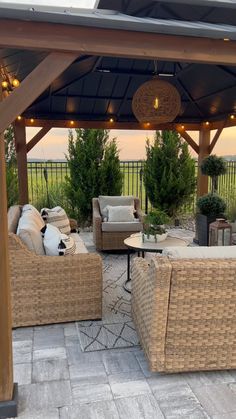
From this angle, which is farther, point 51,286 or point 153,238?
point 153,238

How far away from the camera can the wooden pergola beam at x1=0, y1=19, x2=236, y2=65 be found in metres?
1.73

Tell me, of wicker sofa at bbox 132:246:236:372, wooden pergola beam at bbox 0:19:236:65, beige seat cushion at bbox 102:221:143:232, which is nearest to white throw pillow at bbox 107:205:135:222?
beige seat cushion at bbox 102:221:143:232

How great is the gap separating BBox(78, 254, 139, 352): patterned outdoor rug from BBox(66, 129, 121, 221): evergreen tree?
3.62 metres

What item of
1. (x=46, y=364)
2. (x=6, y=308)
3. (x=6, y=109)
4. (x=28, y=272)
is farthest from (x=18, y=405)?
(x=6, y=109)

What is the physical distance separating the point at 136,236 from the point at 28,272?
1677 millimetres

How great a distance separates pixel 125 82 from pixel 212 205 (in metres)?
2.60

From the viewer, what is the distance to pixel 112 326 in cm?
306

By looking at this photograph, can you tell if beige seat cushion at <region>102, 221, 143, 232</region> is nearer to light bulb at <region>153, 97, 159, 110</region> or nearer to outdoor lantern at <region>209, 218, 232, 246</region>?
outdoor lantern at <region>209, 218, 232, 246</region>

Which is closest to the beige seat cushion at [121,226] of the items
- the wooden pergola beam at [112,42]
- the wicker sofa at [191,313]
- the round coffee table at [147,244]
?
the round coffee table at [147,244]

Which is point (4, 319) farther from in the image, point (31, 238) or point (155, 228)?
point (155, 228)

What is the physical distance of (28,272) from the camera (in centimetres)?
293

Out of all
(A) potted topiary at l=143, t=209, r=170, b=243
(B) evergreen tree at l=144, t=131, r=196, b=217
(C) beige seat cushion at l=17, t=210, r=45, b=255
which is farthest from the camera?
(B) evergreen tree at l=144, t=131, r=196, b=217

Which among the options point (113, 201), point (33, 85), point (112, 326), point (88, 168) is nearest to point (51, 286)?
point (112, 326)

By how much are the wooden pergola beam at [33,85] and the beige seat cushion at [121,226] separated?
3.63m
